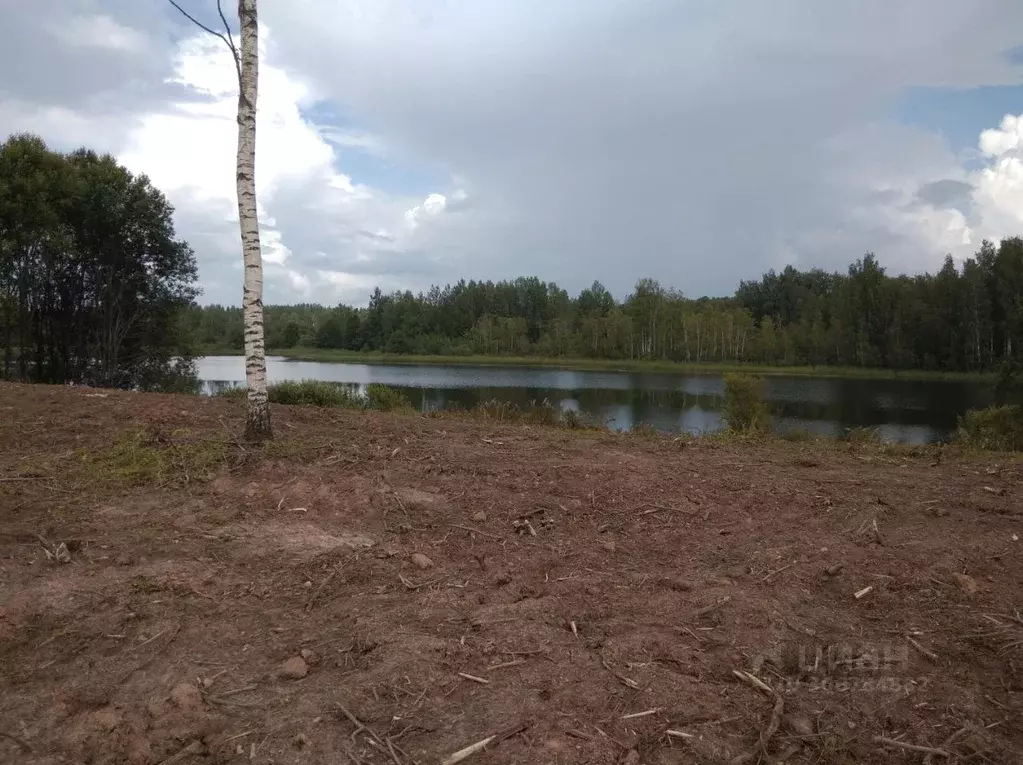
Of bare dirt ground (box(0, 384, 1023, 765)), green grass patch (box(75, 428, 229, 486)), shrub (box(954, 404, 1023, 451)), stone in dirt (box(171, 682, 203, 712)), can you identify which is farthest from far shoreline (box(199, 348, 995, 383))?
stone in dirt (box(171, 682, 203, 712))

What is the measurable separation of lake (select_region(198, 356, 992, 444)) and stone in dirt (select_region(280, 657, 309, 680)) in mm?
17376

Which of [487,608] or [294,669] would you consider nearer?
[294,669]

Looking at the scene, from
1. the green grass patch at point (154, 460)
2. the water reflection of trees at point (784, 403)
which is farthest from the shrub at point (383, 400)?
the green grass patch at point (154, 460)

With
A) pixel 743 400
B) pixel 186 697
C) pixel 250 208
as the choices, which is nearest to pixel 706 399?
pixel 743 400

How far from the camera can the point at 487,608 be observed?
13.7 ft

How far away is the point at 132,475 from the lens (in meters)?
6.07

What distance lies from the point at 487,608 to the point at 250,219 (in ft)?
14.5

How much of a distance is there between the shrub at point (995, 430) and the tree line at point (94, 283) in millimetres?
22294

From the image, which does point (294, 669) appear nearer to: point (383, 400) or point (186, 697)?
point (186, 697)

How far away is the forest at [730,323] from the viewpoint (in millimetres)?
57188

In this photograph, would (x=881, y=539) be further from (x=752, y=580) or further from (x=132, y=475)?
(x=132, y=475)

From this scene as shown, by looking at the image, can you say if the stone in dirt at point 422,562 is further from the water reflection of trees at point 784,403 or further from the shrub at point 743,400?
the water reflection of trees at point 784,403

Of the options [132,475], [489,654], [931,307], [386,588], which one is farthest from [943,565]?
[931,307]

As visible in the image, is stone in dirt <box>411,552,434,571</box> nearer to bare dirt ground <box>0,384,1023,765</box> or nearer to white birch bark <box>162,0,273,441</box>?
bare dirt ground <box>0,384,1023,765</box>
